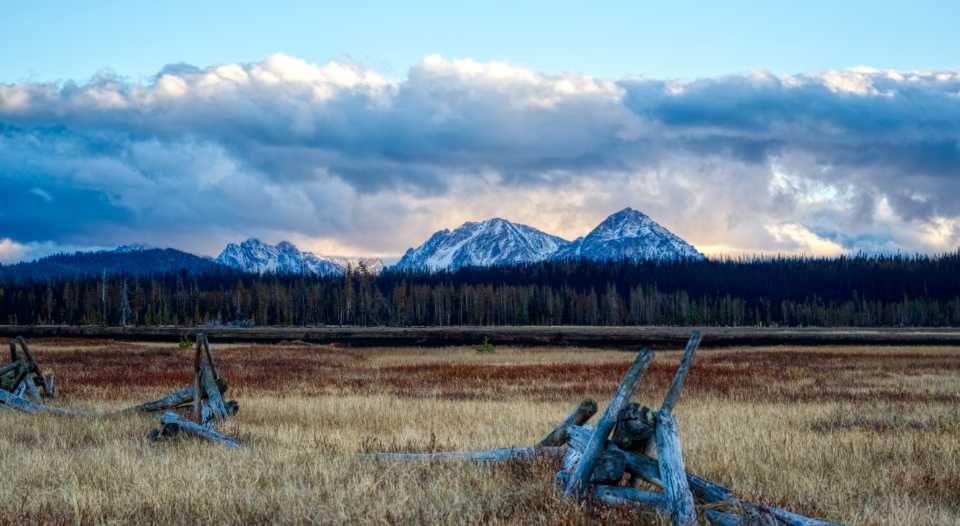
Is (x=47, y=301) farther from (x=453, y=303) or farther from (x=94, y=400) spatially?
(x=94, y=400)

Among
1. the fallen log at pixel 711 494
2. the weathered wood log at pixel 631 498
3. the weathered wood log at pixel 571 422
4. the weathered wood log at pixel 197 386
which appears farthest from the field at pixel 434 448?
the weathered wood log at pixel 197 386

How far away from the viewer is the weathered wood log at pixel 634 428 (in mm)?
8758

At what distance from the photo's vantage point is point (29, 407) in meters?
18.3

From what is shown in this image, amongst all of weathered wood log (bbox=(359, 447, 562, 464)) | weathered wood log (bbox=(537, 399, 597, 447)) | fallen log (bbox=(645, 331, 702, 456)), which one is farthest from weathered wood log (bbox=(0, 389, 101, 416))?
fallen log (bbox=(645, 331, 702, 456))

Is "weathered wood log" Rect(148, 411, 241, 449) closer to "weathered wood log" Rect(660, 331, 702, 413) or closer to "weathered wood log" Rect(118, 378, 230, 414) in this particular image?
"weathered wood log" Rect(118, 378, 230, 414)

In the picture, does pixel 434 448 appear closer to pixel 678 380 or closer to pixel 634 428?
pixel 634 428

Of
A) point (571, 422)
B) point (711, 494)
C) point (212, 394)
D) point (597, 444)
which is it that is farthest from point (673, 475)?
point (212, 394)

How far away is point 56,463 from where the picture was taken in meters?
11.7

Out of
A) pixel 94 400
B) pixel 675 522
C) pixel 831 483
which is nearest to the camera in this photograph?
pixel 675 522

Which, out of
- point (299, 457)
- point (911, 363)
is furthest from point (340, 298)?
point (299, 457)

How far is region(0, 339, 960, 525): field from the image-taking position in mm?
9000

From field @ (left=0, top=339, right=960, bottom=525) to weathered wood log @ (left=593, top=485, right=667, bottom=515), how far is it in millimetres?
180

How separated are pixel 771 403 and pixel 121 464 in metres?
17.4

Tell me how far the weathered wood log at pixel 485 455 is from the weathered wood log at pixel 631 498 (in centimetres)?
240
